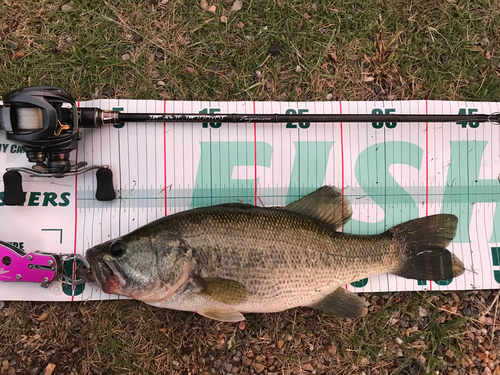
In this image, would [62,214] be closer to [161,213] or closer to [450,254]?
[161,213]

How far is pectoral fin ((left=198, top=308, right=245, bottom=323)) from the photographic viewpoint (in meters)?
2.27

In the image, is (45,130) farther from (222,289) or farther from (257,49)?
(257,49)

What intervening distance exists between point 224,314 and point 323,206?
1.02m

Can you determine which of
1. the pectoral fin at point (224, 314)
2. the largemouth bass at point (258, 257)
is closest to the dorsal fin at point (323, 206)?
the largemouth bass at point (258, 257)

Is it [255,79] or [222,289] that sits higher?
[255,79]

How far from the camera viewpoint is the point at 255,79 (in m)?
2.69

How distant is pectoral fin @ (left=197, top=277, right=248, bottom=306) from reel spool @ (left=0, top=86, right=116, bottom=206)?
3.35ft

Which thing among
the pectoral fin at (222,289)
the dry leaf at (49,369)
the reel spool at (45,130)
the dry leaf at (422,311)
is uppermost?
the reel spool at (45,130)

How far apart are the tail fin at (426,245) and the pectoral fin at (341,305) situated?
39 cm

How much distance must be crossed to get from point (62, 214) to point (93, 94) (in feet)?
3.16

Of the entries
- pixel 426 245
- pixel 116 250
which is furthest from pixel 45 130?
pixel 426 245

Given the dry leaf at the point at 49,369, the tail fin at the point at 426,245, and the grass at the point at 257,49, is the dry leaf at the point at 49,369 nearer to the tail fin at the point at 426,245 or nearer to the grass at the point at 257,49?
the grass at the point at 257,49

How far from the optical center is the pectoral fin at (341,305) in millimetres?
2400

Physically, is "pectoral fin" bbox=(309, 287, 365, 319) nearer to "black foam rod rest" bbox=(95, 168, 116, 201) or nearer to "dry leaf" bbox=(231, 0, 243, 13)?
"black foam rod rest" bbox=(95, 168, 116, 201)
